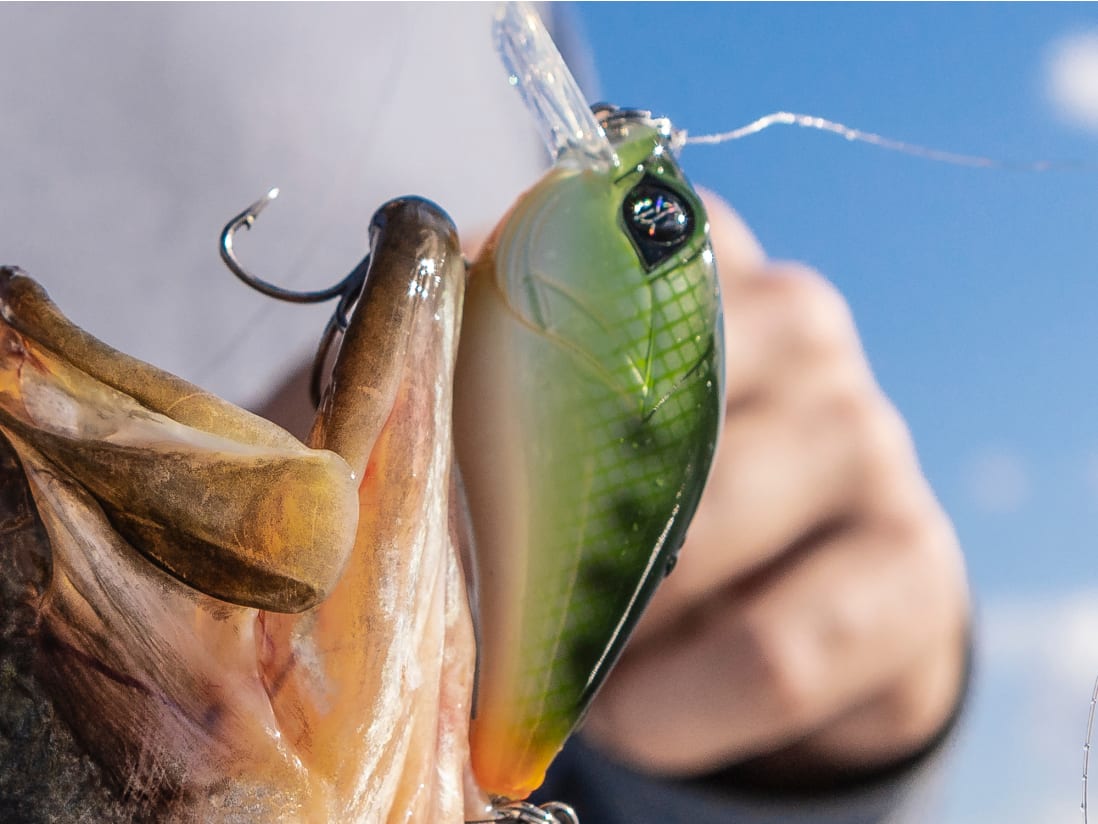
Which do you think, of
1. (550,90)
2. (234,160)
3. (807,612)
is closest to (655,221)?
(550,90)

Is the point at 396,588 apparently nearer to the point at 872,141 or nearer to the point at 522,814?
the point at 522,814

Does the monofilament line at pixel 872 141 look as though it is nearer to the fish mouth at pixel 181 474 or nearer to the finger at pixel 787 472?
the finger at pixel 787 472

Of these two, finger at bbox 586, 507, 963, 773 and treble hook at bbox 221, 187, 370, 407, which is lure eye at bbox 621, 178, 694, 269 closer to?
treble hook at bbox 221, 187, 370, 407

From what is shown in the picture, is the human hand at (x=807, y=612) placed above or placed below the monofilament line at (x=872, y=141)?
below

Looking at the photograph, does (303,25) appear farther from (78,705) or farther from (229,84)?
(78,705)

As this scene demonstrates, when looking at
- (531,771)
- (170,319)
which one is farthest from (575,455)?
(170,319)

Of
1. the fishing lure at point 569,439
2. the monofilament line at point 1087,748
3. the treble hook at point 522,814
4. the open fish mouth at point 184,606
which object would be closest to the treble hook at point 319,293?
the fishing lure at point 569,439

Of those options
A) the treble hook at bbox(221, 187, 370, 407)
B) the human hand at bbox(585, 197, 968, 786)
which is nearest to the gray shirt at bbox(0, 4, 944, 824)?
the human hand at bbox(585, 197, 968, 786)
